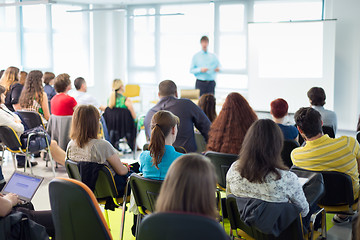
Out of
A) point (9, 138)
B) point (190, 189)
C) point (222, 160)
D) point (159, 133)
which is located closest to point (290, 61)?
point (9, 138)

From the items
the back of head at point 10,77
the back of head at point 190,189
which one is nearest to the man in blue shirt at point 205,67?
the back of head at point 10,77

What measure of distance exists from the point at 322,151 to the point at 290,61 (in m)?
5.86

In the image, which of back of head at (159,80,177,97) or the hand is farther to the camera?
back of head at (159,80,177,97)

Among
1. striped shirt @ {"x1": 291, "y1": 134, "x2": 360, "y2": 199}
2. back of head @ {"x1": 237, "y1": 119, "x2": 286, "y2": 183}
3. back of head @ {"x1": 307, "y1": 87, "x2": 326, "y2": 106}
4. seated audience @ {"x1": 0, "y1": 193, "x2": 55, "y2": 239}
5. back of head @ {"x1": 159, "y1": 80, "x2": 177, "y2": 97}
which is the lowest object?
seated audience @ {"x1": 0, "y1": 193, "x2": 55, "y2": 239}

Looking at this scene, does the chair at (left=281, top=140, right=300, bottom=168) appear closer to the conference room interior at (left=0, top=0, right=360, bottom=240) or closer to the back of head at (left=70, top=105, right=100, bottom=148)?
the back of head at (left=70, top=105, right=100, bottom=148)

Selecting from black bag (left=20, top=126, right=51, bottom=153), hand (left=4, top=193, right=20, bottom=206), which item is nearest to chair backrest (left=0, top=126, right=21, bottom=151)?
black bag (left=20, top=126, right=51, bottom=153)

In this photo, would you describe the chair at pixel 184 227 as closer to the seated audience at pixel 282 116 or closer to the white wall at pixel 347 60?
the seated audience at pixel 282 116

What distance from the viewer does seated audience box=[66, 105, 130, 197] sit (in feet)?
11.9

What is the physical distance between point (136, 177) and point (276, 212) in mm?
964

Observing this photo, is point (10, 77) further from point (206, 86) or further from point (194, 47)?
point (194, 47)

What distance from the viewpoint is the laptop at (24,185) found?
9.78 feet

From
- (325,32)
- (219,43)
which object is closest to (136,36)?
(219,43)

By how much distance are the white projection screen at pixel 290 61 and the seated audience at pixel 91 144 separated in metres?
6.01

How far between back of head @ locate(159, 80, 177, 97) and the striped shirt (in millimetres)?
1789
